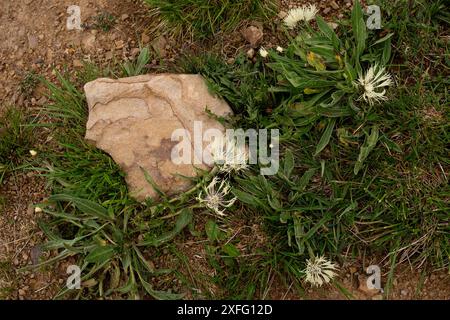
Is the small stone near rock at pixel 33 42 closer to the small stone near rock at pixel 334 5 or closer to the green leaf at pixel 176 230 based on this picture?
the green leaf at pixel 176 230

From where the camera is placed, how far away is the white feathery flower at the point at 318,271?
11.2 feet

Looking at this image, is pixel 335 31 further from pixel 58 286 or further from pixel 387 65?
pixel 58 286

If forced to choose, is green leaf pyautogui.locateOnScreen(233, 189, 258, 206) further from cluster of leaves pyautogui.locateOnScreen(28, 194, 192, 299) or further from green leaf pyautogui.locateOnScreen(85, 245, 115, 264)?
green leaf pyautogui.locateOnScreen(85, 245, 115, 264)

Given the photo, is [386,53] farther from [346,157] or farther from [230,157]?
[230,157]

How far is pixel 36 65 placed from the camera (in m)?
4.14

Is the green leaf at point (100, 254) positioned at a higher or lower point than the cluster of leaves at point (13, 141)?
lower

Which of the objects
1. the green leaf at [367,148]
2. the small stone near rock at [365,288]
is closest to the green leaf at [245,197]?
the green leaf at [367,148]

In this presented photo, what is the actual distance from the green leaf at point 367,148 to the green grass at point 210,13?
41.4 inches

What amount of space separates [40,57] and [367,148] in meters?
2.27

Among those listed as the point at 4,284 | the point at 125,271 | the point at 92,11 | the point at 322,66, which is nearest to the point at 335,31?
the point at 322,66

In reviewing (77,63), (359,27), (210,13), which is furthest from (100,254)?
(359,27)

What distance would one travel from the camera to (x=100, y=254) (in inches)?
142

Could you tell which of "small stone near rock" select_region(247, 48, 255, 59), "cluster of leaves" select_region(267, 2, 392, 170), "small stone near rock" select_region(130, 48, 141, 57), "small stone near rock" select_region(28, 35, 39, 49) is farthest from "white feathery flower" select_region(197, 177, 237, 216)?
"small stone near rock" select_region(28, 35, 39, 49)

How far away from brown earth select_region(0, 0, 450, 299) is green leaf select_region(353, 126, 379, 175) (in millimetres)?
574
